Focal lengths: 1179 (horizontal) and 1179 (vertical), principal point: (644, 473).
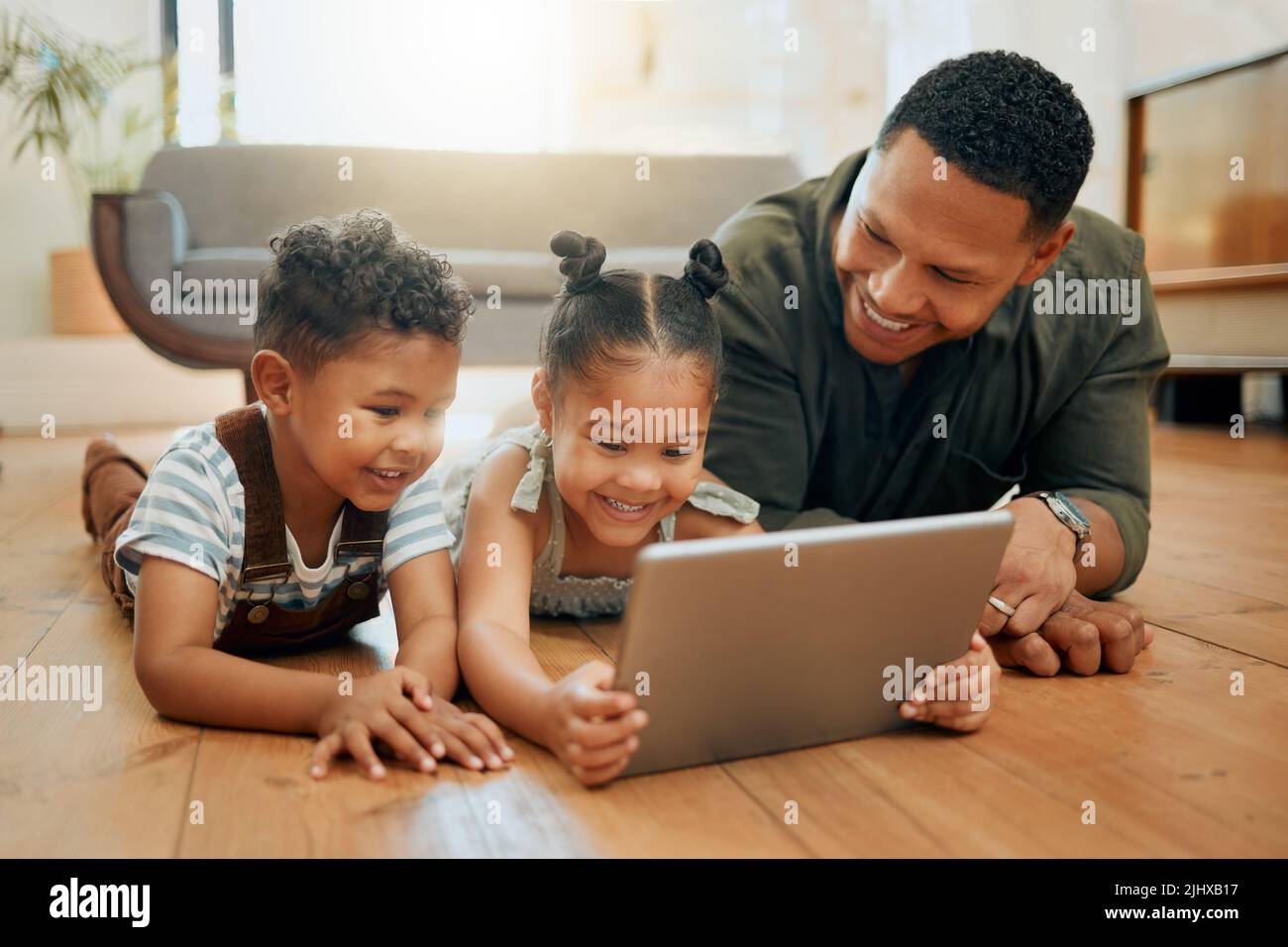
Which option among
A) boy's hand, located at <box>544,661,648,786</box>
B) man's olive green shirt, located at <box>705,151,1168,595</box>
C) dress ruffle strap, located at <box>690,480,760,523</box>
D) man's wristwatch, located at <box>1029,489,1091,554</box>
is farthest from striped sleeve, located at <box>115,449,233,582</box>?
man's wristwatch, located at <box>1029,489,1091,554</box>

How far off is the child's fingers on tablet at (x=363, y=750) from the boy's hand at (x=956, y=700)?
437mm

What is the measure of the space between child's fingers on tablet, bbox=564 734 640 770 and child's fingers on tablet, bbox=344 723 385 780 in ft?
0.51

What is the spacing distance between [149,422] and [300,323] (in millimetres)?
3572

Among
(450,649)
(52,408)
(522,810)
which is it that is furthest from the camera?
(52,408)

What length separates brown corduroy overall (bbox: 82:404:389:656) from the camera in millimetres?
1132

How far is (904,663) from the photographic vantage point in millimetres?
999

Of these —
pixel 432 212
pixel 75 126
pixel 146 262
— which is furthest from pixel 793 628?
pixel 75 126

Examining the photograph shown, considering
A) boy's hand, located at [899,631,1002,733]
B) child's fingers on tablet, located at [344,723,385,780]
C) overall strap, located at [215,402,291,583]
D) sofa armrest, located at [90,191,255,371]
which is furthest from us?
sofa armrest, located at [90,191,255,371]

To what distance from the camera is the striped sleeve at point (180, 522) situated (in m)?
1.04

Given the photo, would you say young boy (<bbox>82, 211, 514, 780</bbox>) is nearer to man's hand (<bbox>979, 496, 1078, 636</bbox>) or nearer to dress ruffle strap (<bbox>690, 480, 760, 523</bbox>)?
dress ruffle strap (<bbox>690, 480, 760, 523</bbox>)

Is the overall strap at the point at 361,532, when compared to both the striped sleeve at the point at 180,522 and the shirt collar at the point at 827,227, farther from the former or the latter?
the shirt collar at the point at 827,227

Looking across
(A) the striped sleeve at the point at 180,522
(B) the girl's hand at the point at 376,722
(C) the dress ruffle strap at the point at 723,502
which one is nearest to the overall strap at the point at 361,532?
(A) the striped sleeve at the point at 180,522
